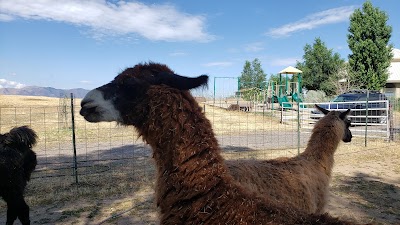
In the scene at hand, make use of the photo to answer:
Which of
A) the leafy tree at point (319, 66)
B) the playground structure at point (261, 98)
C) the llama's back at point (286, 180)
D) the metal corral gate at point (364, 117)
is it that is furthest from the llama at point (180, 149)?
the leafy tree at point (319, 66)

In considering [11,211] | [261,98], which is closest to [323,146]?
[11,211]

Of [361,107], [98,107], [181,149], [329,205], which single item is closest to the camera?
[181,149]

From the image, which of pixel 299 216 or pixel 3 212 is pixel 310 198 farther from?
pixel 3 212

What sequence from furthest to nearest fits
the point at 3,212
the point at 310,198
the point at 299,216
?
the point at 3,212 < the point at 310,198 < the point at 299,216

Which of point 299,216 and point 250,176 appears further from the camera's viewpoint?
point 250,176

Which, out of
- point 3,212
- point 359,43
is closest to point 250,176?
point 3,212

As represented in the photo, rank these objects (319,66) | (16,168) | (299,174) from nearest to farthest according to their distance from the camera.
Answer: (299,174) < (16,168) < (319,66)

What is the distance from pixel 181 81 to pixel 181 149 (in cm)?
43

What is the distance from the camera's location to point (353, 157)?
10.4m

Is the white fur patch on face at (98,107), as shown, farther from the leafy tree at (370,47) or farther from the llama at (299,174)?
the leafy tree at (370,47)

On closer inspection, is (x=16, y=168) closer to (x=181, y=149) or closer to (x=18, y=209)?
(x=18, y=209)

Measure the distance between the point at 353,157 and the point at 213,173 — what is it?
384 inches

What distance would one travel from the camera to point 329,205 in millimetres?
5887

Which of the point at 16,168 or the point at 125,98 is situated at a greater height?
the point at 125,98
